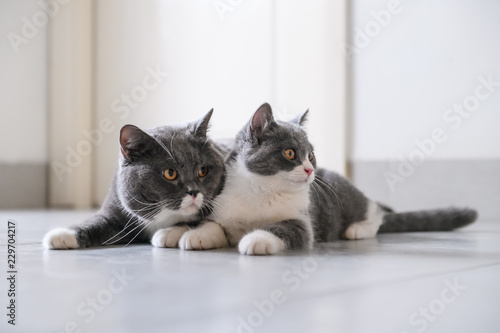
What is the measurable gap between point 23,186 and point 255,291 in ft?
16.4

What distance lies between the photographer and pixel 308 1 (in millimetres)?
4426

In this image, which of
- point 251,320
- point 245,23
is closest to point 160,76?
point 245,23

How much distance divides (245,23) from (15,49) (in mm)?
2476

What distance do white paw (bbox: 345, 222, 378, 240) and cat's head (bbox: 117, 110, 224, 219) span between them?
829 mm

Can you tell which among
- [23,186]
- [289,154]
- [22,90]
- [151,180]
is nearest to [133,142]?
[151,180]

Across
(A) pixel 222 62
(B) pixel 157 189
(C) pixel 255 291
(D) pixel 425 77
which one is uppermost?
(A) pixel 222 62

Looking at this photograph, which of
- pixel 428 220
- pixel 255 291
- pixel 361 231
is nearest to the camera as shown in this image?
pixel 255 291

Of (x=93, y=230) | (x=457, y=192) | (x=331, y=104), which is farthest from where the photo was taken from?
(x=331, y=104)

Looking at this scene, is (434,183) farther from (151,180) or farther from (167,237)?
(151,180)

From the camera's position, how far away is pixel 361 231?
262 centimetres

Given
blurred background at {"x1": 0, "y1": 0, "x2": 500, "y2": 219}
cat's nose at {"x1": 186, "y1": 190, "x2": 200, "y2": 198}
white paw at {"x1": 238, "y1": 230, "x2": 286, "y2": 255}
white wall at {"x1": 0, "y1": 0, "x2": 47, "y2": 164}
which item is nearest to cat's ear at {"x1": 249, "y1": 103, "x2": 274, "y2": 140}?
cat's nose at {"x1": 186, "y1": 190, "x2": 200, "y2": 198}

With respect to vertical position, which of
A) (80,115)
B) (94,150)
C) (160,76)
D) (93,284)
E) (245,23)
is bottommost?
(93,284)

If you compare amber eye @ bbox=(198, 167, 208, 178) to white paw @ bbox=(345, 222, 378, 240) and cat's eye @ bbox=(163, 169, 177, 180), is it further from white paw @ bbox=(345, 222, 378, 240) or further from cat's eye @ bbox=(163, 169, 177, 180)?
white paw @ bbox=(345, 222, 378, 240)

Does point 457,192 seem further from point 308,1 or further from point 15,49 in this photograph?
point 15,49
